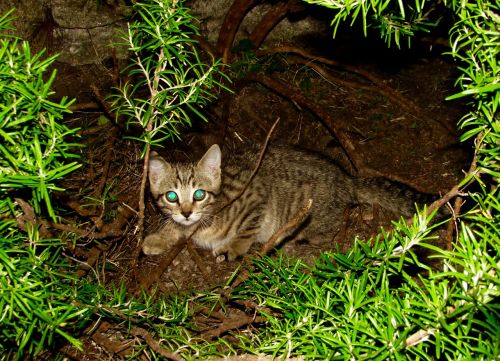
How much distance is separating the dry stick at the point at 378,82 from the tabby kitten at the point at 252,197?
98 centimetres

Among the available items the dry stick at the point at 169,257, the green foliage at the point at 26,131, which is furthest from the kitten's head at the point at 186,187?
the green foliage at the point at 26,131

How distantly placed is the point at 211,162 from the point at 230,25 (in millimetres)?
1711

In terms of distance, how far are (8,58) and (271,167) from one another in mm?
3292

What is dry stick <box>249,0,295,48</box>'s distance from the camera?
5832 millimetres

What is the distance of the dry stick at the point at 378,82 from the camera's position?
5297mm

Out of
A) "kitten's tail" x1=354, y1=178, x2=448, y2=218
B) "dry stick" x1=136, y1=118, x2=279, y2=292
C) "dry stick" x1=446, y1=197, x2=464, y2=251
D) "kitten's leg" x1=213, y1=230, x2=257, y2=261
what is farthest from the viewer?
"kitten's leg" x1=213, y1=230, x2=257, y2=261

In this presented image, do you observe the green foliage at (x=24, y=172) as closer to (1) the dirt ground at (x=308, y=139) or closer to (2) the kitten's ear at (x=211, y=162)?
(1) the dirt ground at (x=308, y=139)

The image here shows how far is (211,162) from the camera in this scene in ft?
15.7

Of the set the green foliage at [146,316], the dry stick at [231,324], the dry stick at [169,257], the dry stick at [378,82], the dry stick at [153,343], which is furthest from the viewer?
the dry stick at [378,82]

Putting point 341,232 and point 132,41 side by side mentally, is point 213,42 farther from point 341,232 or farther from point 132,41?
point 132,41

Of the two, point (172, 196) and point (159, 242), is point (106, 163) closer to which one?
point (172, 196)

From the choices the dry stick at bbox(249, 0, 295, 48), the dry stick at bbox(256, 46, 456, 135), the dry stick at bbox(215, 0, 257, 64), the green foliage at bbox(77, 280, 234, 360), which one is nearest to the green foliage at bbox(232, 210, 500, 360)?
the green foliage at bbox(77, 280, 234, 360)

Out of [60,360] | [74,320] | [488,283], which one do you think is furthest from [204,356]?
[488,283]

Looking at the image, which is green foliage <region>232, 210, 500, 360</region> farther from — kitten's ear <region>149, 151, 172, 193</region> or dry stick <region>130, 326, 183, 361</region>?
kitten's ear <region>149, 151, 172, 193</region>
